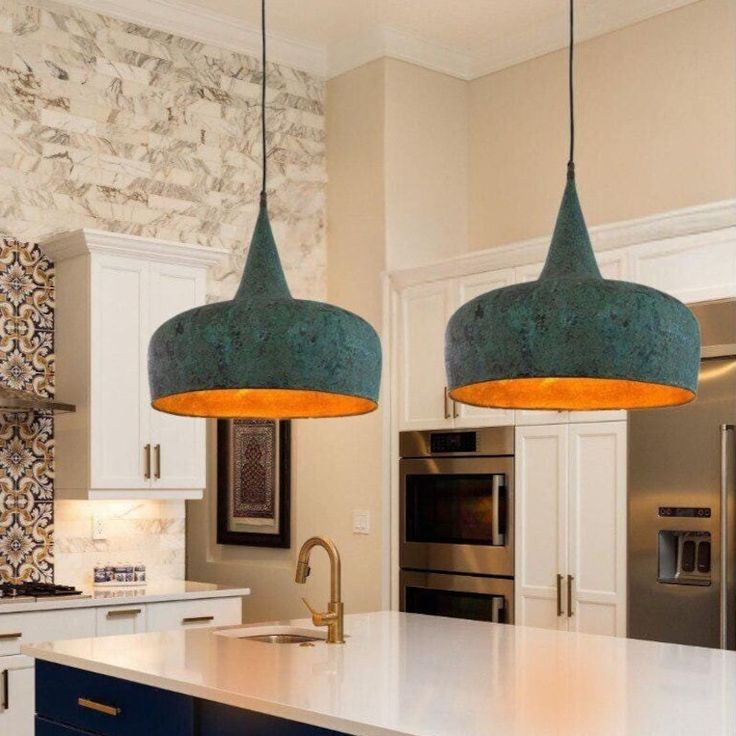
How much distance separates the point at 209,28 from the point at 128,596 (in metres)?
2.71

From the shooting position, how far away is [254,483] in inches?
273

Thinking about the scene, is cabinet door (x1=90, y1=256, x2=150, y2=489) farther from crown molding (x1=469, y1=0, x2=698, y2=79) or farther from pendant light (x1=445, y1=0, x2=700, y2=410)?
pendant light (x1=445, y1=0, x2=700, y2=410)

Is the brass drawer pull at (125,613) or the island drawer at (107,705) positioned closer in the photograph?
the island drawer at (107,705)

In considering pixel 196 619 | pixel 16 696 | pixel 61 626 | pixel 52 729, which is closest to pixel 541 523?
pixel 196 619

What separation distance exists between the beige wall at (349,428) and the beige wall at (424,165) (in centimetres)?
7

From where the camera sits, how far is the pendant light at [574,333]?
2.19 metres

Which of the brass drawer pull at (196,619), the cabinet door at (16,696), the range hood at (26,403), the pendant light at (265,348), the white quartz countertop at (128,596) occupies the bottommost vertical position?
the cabinet door at (16,696)

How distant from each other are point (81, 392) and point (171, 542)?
0.97 meters

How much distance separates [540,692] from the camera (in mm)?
2625

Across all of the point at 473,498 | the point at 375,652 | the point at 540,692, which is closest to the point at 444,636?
the point at 375,652

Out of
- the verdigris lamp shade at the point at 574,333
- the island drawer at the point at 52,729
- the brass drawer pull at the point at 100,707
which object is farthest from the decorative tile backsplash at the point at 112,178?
the verdigris lamp shade at the point at 574,333

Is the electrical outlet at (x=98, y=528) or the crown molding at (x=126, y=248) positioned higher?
the crown molding at (x=126, y=248)

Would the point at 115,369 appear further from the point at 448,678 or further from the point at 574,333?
the point at 574,333

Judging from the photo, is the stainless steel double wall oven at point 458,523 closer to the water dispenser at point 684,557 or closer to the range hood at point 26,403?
the water dispenser at point 684,557
